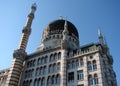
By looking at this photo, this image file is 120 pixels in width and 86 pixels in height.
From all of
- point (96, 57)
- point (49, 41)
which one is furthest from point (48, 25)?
point (96, 57)

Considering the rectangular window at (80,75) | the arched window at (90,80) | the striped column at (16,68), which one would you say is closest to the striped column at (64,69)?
the rectangular window at (80,75)

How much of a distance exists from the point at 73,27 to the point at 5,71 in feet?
72.0

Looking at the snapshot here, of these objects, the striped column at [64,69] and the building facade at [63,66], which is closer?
the building facade at [63,66]

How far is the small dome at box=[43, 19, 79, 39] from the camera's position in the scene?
48.5 metres

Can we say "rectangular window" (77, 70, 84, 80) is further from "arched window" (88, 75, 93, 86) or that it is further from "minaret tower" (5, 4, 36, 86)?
"minaret tower" (5, 4, 36, 86)

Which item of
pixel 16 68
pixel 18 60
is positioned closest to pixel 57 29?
pixel 18 60

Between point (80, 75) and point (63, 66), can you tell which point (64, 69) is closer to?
point (63, 66)

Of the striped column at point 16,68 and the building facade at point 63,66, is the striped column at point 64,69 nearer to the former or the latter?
the building facade at point 63,66

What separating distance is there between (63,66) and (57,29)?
16248 millimetres

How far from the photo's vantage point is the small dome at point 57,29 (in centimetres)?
4850

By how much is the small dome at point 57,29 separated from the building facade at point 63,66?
325 centimetres

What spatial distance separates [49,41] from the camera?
47375 millimetres

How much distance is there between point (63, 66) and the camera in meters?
35.0

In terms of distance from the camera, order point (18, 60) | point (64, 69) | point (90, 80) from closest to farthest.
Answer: point (90, 80), point (64, 69), point (18, 60)
